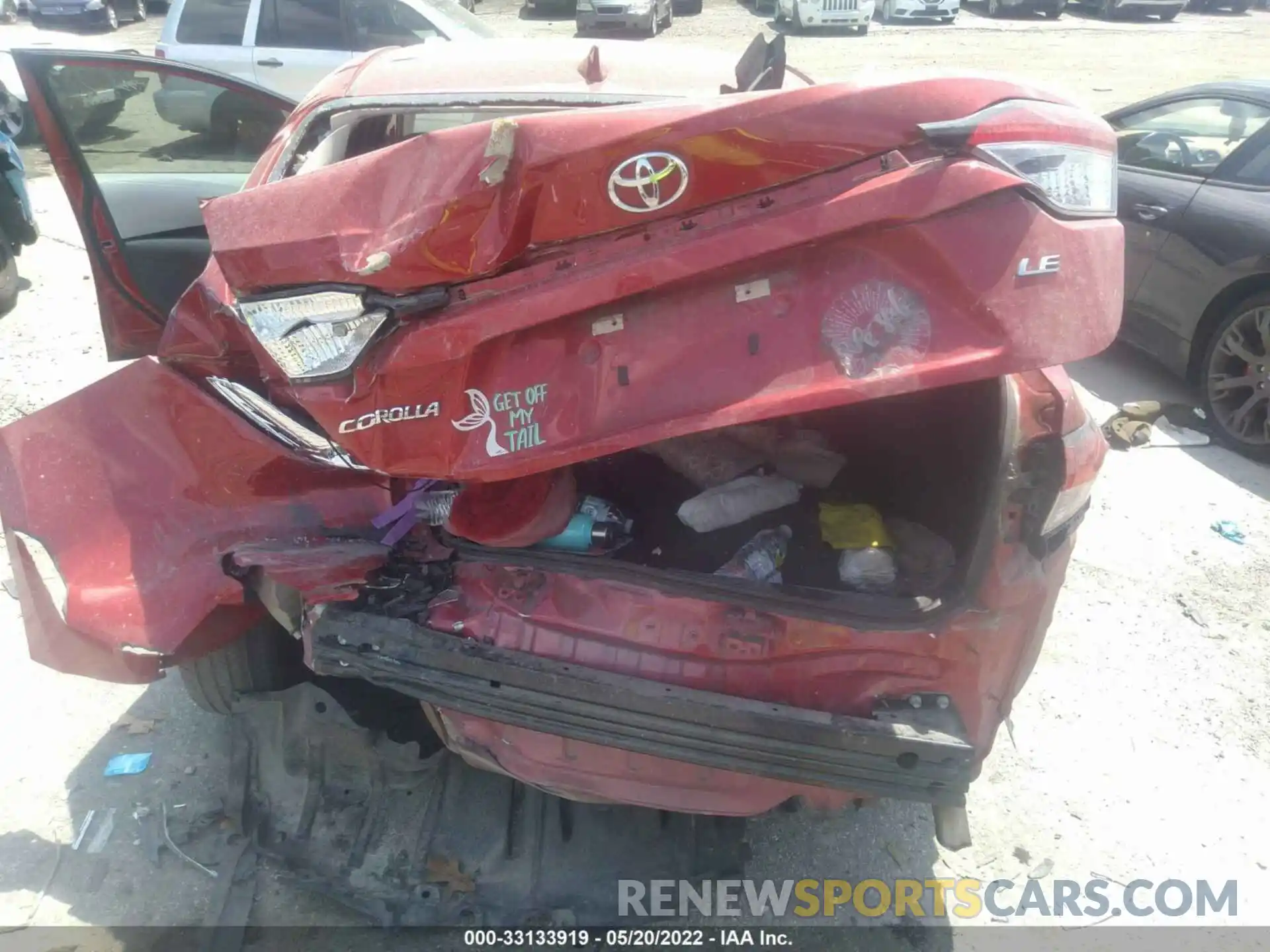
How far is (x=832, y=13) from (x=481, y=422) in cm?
1911

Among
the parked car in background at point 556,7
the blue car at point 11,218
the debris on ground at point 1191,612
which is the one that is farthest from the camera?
the parked car in background at point 556,7

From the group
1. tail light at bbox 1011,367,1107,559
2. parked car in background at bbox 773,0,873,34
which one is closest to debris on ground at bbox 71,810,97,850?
tail light at bbox 1011,367,1107,559

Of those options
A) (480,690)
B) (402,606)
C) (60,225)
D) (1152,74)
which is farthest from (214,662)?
(1152,74)

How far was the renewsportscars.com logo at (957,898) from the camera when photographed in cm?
250

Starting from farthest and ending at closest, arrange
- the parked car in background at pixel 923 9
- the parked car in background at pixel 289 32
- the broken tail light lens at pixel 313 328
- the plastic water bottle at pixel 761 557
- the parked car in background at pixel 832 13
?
1. the parked car in background at pixel 923 9
2. the parked car in background at pixel 832 13
3. the parked car in background at pixel 289 32
4. the plastic water bottle at pixel 761 557
5. the broken tail light lens at pixel 313 328

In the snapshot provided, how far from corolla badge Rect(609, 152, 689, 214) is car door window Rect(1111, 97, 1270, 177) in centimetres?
471

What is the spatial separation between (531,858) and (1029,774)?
1644 millimetres

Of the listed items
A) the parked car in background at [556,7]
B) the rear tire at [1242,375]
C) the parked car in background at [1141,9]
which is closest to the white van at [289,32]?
the rear tire at [1242,375]

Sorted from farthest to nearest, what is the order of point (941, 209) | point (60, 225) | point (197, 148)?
point (60, 225)
point (197, 148)
point (941, 209)

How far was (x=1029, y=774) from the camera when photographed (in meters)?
2.94

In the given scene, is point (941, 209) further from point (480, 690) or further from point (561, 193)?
point (480, 690)

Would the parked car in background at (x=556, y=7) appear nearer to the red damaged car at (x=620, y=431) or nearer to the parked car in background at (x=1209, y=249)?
the parked car in background at (x=1209, y=249)

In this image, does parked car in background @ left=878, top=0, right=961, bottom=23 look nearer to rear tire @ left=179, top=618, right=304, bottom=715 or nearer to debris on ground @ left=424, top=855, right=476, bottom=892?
rear tire @ left=179, top=618, right=304, bottom=715

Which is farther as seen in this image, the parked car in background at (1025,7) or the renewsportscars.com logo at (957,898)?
the parked car in background at (1025,7)
